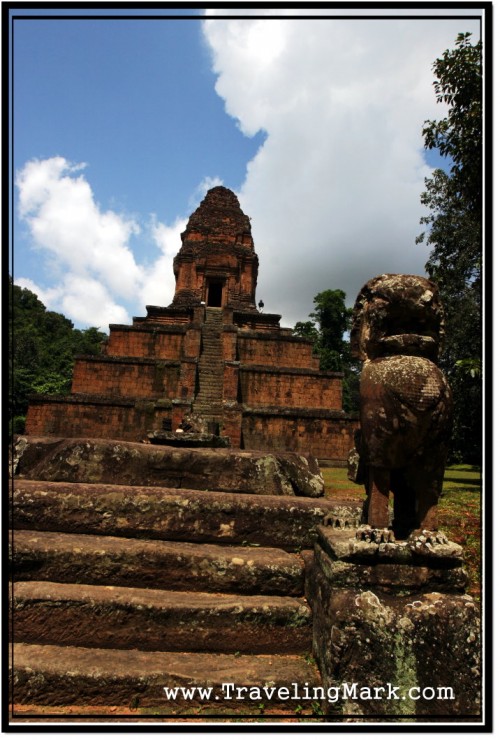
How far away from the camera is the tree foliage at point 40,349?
Result: 1130 inches

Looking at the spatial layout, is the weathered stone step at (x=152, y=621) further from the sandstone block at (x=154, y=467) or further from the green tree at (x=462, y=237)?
the green tree at (x=462, y=237)

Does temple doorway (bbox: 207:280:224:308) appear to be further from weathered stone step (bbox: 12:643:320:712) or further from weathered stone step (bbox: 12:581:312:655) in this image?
weathered stone step (bbox: 12:643:320:712)

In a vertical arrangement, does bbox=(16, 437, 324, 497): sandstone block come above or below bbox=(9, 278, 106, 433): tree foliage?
below

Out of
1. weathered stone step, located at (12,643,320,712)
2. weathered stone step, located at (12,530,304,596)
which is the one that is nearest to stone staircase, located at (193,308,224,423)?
→ weathered stone step, located at (12,530,304,596)

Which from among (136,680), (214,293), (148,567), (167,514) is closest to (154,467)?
(167,514)

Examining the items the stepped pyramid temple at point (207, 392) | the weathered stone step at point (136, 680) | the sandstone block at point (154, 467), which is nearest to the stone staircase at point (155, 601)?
the weathered stone step at point (136, 680)

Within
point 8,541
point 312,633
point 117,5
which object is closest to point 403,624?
point 312,633

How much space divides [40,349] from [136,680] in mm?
45028

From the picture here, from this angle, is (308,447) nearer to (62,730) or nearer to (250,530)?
(250,530)

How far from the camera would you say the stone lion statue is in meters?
2.49

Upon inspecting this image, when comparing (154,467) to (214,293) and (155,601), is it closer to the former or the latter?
(155,601)

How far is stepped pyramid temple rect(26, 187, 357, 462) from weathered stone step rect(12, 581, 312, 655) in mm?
9614

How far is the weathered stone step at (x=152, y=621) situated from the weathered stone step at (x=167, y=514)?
1.66ft

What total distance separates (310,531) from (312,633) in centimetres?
75
